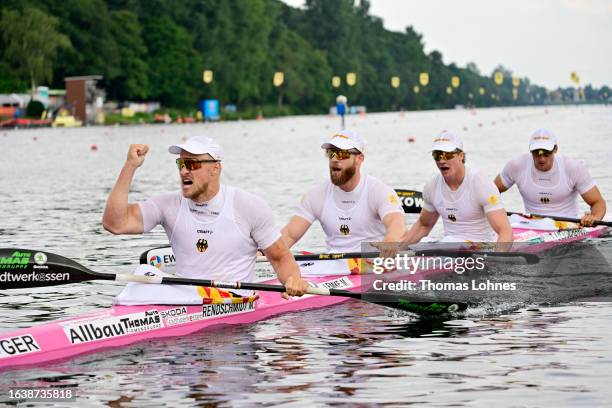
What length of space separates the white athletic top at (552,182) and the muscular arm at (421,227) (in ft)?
11.3

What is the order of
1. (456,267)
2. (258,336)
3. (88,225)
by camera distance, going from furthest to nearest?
(88,225) → (456,267) → (258,336)

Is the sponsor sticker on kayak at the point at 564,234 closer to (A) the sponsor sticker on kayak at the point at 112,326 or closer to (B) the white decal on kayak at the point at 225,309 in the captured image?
(B) the white decal on kayak at the point at 225,309

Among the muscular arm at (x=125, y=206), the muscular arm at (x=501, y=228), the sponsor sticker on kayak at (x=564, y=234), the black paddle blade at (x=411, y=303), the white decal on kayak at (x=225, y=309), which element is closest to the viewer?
the muscular arm at (x=125, y=206)

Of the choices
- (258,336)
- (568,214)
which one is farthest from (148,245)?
(258,336)

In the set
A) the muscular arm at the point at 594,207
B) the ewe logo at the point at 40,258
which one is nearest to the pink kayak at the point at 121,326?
the ewe logo at the point at 40,258

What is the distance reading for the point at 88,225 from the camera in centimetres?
2659

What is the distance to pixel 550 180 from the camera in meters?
19.5

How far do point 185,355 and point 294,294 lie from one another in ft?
4.12

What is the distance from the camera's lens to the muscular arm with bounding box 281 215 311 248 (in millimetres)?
14938

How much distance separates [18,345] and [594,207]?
35.2 feet

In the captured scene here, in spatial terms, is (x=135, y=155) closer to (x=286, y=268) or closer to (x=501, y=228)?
(x=286, y=268)

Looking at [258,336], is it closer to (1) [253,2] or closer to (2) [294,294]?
(2) [294,294]

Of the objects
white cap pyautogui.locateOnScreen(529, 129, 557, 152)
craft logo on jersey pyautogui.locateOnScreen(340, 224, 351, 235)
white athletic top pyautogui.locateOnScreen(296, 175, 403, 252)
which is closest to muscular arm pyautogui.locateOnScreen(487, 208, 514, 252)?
white athletic top pyautogui.locateOnScreen(296, 175, 403, 252)

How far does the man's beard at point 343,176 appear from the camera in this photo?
48.7ft
